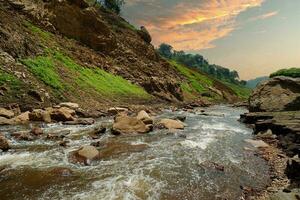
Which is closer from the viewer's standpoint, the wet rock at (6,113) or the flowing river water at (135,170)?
the flowing river water at (135,170)

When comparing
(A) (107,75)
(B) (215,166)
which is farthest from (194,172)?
(A) (107,75)

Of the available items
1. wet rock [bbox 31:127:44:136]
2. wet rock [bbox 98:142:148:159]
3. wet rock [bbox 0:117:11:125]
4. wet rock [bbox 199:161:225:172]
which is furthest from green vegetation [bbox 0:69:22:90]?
wet rock [bbox 199:161:225:172]

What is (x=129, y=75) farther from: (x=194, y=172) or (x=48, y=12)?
(x=194, y=172)

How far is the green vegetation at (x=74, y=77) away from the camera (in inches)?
1463

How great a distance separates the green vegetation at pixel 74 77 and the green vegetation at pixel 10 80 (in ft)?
12.8

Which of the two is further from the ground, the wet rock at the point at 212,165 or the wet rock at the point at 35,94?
the wet rock at the point at 35,94

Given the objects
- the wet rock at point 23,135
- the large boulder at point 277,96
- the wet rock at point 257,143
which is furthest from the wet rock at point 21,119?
the large boulder at point 277,96

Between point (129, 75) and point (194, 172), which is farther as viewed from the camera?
point (129, 75)

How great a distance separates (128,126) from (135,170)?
32.7 feet

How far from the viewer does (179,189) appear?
1405 centimetres

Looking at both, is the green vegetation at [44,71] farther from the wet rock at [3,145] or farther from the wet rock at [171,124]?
the wet rock at [3,145]

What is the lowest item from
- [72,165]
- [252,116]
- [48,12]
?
[72,165]

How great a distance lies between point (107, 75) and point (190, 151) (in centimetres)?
3496

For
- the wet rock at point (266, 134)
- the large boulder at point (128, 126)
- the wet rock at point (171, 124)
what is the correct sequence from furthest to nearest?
1. the wet rock at point (171, 124)
2. the wet rock at point (266, 134)
3. the large boulder at point (128, 126)
